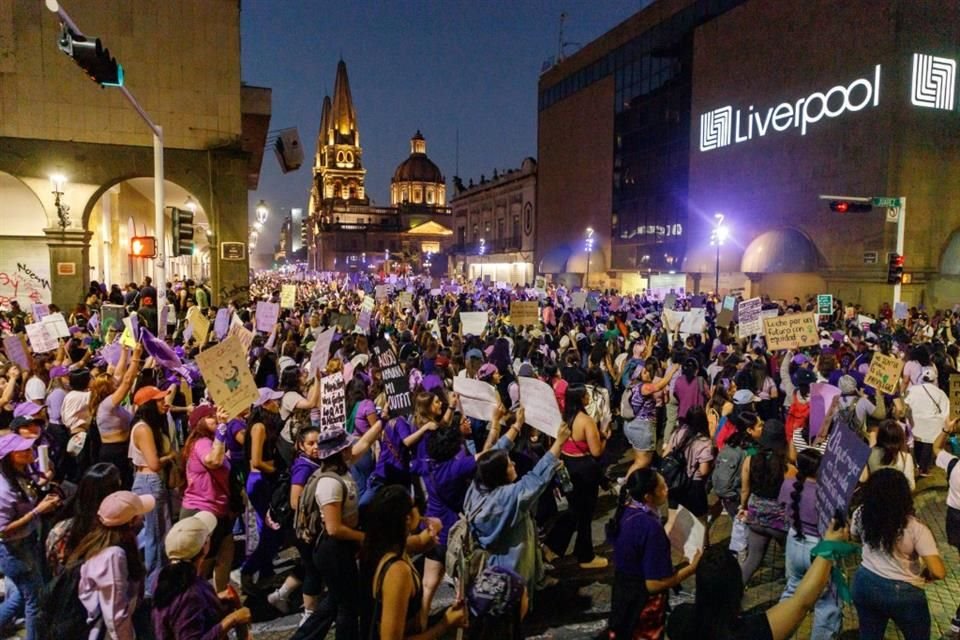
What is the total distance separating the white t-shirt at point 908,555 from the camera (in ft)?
13.2

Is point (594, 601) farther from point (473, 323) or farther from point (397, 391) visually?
point (473, 323)

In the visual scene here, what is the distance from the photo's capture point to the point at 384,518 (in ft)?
11.4

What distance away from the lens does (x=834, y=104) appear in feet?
99.1

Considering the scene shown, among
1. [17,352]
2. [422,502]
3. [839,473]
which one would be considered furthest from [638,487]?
[17,352]

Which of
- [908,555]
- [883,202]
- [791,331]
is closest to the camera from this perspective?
[908,555]

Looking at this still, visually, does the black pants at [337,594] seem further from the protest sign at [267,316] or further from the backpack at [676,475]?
the protest sign at [267,316]

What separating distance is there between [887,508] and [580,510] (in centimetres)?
294

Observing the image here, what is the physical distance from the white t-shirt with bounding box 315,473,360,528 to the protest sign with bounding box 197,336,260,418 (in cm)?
157

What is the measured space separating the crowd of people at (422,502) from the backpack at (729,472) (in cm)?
2

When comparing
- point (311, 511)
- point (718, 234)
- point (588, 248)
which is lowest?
point (311, 511)

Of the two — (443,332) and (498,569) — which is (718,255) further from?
(498,569)

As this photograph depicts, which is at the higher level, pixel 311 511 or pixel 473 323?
pixel 473 323

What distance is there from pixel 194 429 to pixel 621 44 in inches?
1988

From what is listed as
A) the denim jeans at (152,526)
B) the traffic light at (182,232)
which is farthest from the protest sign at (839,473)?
the traffic light at (182,232)
